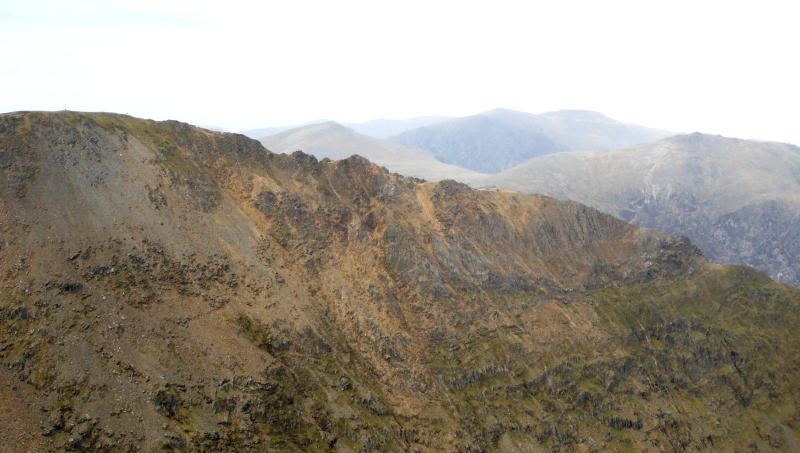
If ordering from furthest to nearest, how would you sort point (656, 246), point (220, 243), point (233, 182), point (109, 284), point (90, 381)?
point (656, 246) → point (233, 182) → point (220, 243) → point (109, 284) → point (90, 381)

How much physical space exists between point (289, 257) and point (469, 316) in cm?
3178

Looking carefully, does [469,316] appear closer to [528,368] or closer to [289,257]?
[528,368]

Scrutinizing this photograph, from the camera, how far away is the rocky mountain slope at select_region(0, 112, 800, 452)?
165 feet

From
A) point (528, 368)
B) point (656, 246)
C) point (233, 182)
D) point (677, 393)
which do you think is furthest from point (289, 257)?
point (656, 246)

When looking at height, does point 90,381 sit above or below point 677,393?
above

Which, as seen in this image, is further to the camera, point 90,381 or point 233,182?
point 233,182

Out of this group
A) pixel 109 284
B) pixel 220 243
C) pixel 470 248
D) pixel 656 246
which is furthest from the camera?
pixel 656 246

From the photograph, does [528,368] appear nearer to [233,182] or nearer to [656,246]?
[656,246]

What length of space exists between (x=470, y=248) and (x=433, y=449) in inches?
1517

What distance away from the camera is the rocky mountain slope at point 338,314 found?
165ft

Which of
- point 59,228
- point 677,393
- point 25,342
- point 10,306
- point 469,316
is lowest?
point 677,393

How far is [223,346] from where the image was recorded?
2253 inches

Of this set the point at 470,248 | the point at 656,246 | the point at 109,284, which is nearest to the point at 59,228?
the point at 109,284

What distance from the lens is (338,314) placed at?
70625 millimetres
